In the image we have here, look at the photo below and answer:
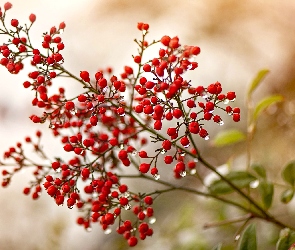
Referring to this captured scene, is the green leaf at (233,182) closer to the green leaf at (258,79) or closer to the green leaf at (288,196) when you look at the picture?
the green leaf at (288,196)

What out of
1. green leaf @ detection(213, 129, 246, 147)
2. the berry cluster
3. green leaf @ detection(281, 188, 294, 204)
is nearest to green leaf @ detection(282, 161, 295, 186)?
green leaf @ detection(281, 188, 294, 204)

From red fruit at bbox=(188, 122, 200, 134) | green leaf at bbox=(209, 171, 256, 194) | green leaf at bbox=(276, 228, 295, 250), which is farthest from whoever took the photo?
green leaf at bbox=(209, 171, 256, 194)

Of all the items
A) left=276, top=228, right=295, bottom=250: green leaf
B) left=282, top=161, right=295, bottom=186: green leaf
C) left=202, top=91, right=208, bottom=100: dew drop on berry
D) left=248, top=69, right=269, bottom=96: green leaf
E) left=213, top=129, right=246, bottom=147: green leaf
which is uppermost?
left=248, top=69, right=269, bottom=96: green leaf

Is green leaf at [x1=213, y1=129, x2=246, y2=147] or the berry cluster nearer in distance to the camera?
the berry cluster

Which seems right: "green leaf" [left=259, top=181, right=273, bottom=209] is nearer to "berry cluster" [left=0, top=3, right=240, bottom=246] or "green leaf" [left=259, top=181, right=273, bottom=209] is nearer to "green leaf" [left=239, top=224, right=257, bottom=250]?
"green leaf" [left=239, top=224, right=257, bottom=250]

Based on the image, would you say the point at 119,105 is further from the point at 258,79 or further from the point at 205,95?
the point at 258,79

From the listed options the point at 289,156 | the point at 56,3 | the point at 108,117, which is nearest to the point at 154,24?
the point at 56,3

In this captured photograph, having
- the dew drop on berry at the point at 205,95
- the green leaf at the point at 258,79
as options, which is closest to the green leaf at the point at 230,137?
the green leaf at the point at 258,79
